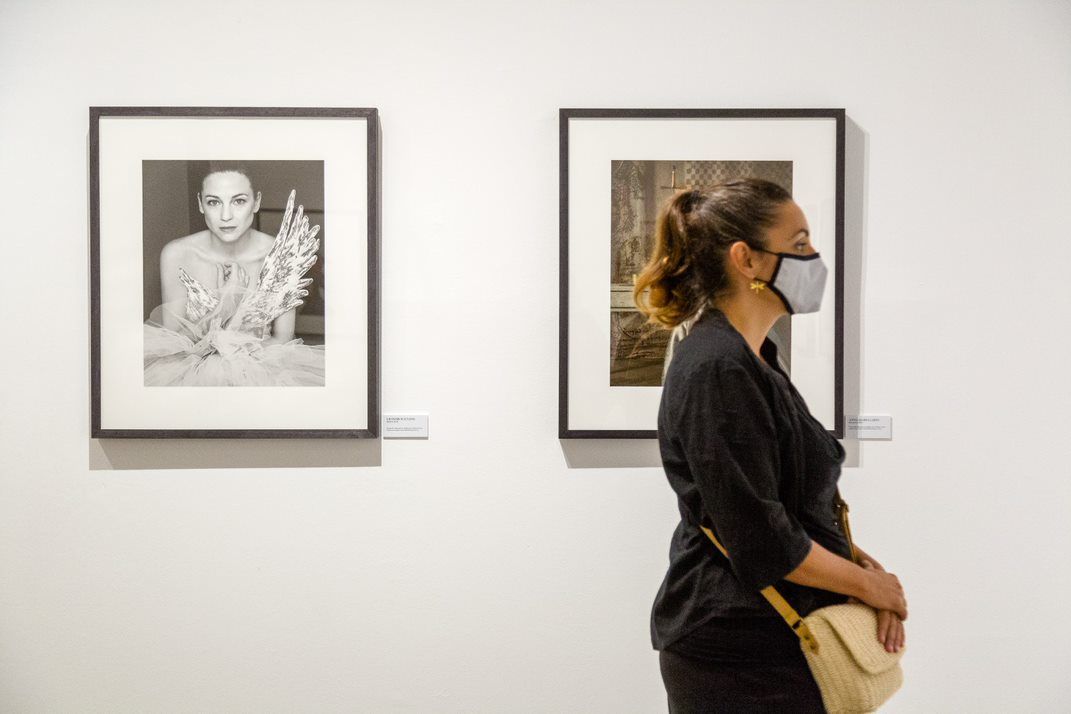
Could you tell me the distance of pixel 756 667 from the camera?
44.2 inches

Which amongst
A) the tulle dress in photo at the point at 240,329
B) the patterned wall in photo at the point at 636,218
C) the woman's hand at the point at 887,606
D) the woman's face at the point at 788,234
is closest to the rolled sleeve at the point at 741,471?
the woman's hand at the point at 887,606

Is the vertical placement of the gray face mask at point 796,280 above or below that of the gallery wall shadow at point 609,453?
above

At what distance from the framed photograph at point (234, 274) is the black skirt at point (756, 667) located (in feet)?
3.27

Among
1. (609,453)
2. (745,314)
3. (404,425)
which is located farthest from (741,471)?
(404,425)

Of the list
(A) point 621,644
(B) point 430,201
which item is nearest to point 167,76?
(B) point 430,201

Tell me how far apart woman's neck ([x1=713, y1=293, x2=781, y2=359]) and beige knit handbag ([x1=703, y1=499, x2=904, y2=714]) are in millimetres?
363

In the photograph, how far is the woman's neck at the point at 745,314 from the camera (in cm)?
121

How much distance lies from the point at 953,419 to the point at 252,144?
1.91 m

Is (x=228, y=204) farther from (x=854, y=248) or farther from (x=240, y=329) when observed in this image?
(x=854, y=248)

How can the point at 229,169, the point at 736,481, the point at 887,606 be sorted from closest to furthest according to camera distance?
the point at 736,481, the point at 887,606, the point at 229,169

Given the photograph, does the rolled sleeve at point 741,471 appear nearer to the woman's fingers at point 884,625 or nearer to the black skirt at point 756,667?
the black skirt at point 756,667

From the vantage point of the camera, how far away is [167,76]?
70.9 inches

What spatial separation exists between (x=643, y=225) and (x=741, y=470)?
875 mm

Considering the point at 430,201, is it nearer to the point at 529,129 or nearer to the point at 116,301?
the point at 529,129
